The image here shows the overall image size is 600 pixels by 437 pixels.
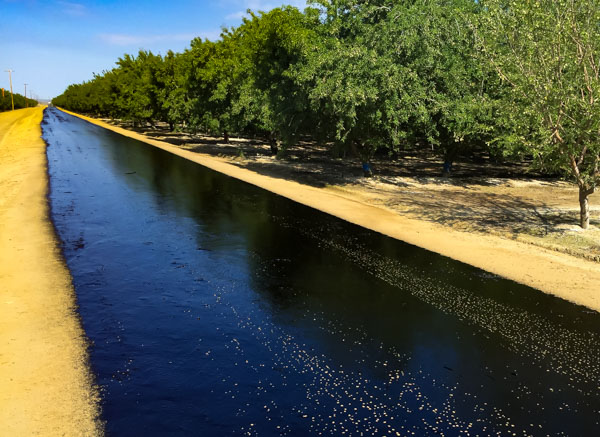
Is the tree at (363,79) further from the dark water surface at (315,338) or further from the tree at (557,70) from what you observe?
the dark water surface at (315,338)

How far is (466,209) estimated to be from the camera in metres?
18.5

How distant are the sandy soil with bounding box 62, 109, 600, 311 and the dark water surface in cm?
124

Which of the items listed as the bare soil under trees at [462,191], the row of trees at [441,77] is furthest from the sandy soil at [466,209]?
the row of trees at [441,77]

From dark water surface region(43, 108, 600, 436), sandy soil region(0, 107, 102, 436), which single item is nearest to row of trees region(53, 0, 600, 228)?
dark water surface region(43, 108, 600, 436)

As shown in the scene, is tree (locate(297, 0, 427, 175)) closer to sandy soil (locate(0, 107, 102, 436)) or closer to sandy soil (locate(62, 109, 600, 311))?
sandy soil (locate(62, 109, 600, 311))

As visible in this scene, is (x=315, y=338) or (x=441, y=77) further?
(x=441, y=77)

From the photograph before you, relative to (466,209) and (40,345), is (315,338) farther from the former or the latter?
(466,209)

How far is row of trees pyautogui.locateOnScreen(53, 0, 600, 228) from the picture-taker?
13000 millimetres

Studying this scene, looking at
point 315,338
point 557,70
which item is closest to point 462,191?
point 557,70

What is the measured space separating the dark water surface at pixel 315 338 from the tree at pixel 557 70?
5.52m

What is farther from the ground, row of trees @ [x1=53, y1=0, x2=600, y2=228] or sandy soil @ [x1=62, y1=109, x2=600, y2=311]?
row of trees @ [x1=53, y1=0, x2=600, y2=228]

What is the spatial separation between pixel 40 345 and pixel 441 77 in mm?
19821

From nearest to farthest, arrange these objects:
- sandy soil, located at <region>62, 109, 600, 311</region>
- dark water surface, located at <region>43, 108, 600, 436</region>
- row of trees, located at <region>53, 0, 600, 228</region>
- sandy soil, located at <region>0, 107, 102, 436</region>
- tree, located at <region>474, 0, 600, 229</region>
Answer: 1. sandy soil, located at <region>0, 107, 102, 436</region>
2. dark water surface, located at <region>43, 108, 600, 436</region>
3. sandy soil, located at <region>62, 109, 600, 311</region>
4. tree, located at <region>474, 0, 600, 229</region>
5. row of trees, located at <region>53, 0, 600, 228</region>

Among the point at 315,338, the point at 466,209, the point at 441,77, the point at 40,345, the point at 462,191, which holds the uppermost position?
the point at 441,77
